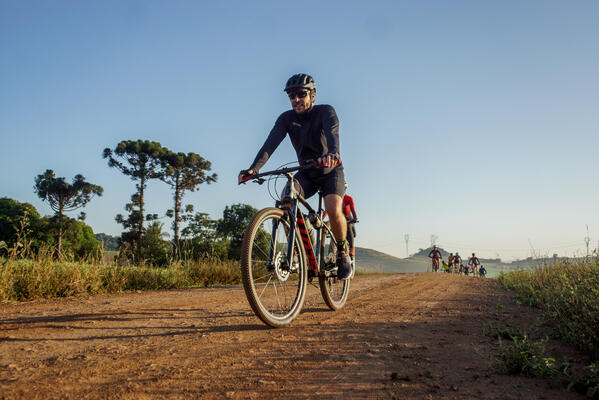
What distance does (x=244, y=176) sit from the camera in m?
4.09

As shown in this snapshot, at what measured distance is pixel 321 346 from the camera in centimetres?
278

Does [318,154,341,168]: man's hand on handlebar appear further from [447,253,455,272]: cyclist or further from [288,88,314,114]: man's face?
[447,253,455,272]: cyclist

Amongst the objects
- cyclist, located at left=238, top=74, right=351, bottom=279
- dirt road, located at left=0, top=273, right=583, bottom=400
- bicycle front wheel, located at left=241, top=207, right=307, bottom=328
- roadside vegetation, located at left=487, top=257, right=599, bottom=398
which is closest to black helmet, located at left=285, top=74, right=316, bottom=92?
cyclist, located at left=238, top=74, right=351, bottom=279

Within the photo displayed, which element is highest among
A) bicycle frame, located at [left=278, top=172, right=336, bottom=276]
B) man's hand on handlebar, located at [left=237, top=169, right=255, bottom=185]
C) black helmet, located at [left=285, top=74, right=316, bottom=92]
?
black helmet, located at [left=285, top=74, right=316, bottom=92]

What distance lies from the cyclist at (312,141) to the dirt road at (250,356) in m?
1.19

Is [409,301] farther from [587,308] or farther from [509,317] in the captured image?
[587,308]

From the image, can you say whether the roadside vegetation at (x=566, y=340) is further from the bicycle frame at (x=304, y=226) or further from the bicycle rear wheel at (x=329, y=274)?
the bicycle frame at (x=304, y=226)

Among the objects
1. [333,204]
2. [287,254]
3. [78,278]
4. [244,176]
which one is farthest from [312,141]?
[78,278]

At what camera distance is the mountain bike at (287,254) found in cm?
348

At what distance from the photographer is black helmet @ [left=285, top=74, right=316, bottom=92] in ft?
14.6

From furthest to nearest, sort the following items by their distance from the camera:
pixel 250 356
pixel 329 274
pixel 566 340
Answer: pixel 329 274
pixel 566 340
pixel 250 356

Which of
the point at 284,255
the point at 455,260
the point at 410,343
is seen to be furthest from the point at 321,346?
the point at 455,260

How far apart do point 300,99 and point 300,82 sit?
199mm

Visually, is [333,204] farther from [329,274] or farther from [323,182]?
[329,274]
